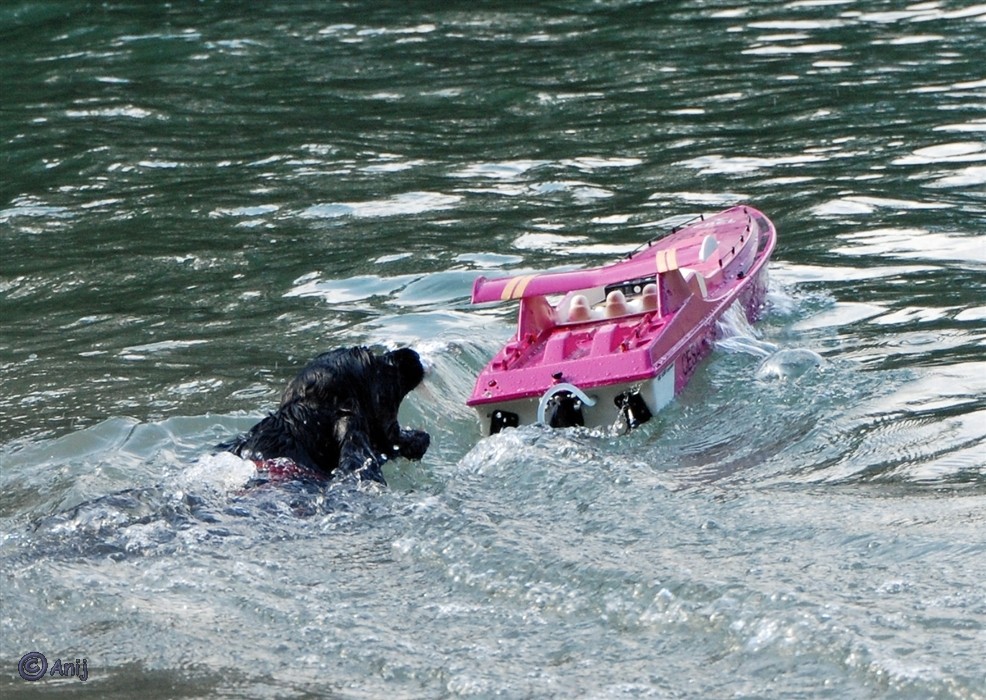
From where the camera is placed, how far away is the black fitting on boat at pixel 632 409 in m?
7.30

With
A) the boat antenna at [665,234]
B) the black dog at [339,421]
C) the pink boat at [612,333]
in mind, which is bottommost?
the boat antenna at [665,234]

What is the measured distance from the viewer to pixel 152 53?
17594 millimetres

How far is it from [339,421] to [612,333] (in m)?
2.04

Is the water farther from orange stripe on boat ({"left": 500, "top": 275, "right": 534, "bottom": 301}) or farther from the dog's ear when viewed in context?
orange stripe on boat ({"left": 500, "top": 275, "right": 534, "bottom": 301})

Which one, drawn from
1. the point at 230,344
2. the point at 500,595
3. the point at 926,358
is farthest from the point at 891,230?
the point at 500,595

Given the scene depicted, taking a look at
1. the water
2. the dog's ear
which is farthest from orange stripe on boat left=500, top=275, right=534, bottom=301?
the dog's ear

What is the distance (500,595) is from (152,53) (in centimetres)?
1375

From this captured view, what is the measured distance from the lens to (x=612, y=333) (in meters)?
7.94

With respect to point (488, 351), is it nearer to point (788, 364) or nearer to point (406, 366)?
point (788, 364)

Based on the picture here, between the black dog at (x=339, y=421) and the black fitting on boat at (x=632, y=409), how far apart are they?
1.14 metres

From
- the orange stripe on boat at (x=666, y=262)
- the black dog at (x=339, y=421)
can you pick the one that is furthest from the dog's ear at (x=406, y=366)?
the orange stripe on boat at (x=666, y=262)

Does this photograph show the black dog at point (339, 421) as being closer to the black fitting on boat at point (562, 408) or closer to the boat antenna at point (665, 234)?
the black fitting on boat at point (562, 408)

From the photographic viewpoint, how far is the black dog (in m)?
6.29

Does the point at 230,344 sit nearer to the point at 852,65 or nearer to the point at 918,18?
the point at 852,65
